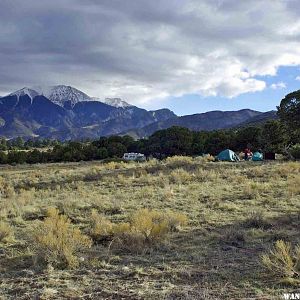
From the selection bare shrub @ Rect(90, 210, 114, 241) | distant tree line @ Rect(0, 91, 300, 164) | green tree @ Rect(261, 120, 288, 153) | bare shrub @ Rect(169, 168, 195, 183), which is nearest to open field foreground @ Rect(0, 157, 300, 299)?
bare shrub @ Rect(90, 210, 114, 241)

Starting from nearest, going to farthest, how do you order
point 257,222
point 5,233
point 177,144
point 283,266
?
1. point 283,266
2. point 5,233
3. point 257,222
4. point 177,144

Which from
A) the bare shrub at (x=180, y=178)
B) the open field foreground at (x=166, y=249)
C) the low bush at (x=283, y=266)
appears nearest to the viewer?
the open field foreground at (x=166, y=249)

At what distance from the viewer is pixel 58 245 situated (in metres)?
8.97

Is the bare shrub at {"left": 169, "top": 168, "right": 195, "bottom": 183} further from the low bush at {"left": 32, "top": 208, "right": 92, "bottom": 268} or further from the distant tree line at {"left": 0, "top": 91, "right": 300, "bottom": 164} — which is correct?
the distant tree line at {"left": 0, "top": 91, "right": 300, "bottom": 164}

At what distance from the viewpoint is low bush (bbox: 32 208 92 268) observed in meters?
8.64

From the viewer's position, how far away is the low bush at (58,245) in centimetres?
864

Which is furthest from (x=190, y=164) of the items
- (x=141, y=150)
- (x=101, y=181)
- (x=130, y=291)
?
(x=141, y=150)

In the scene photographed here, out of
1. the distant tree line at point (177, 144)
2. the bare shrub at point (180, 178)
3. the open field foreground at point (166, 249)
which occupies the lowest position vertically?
the open field foreground at point (166, 249)

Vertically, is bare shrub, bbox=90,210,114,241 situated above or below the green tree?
below

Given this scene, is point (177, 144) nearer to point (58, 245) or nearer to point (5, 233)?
point (5, 233)

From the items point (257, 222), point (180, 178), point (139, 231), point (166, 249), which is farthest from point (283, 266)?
point (180, 178)

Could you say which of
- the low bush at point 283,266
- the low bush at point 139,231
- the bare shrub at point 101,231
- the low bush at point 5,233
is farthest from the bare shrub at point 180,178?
the low bush at point 283,266

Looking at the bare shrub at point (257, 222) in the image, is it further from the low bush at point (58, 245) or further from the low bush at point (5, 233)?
the low bush at point (5, 233)

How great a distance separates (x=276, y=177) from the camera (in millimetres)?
23828
